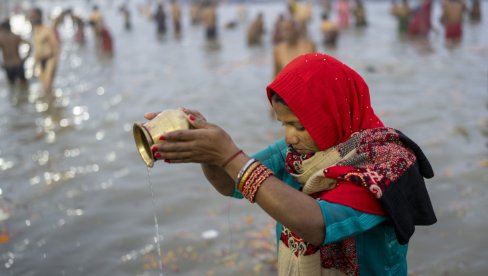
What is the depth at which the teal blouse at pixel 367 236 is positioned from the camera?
4.84 ft

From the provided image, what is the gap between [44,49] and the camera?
10031 millimetres

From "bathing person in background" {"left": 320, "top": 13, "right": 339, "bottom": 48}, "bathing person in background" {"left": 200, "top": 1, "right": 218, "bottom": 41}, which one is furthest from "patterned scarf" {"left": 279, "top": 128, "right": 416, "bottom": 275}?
"bathing person in background" {"left": 200, "top": 1, "right": 218, "bottom": 41}

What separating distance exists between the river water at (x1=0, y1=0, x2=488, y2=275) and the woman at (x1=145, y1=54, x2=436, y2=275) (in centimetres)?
198

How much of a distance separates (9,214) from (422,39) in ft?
47.9

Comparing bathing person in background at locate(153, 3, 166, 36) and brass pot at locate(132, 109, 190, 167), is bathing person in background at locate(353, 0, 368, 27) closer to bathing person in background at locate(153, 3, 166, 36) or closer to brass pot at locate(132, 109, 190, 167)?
bathing person in background at locate(153, 3, 166, 36)

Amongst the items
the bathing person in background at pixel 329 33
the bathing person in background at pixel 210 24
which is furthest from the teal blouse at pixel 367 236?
the bathing person in background at pixel 210 24

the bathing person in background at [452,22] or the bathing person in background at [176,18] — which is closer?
the bathing person in background at [452,22]

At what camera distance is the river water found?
386 cm

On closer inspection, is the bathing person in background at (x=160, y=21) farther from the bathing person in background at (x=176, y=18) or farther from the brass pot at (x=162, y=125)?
the brass pot at (x=162, y=125)

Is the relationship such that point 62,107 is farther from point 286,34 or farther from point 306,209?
point 306,209

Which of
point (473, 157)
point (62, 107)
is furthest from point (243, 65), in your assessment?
point (473, 157)

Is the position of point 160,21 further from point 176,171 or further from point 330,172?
point 330,172

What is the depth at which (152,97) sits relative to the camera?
9922 mm

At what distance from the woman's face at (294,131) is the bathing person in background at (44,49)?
938 cm
